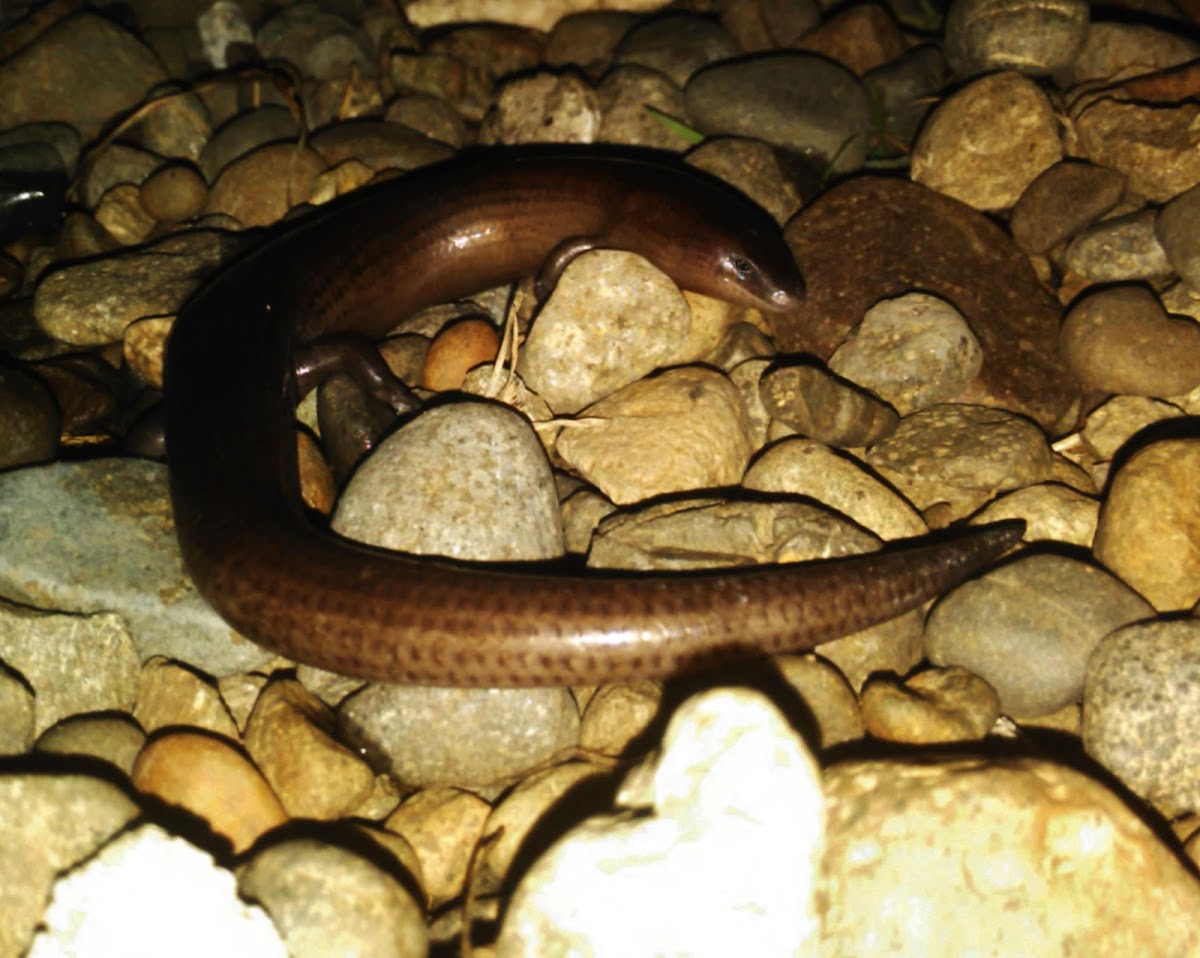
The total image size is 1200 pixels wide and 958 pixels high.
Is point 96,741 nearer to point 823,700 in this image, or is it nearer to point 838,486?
point 823,700

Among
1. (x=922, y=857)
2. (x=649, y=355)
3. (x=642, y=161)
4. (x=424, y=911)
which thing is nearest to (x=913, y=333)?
(x=649, y=355)

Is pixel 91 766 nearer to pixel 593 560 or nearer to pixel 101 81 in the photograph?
pixel 593 560

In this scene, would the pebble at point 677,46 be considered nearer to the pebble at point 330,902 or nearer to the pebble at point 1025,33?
the pebble at point 1025,33

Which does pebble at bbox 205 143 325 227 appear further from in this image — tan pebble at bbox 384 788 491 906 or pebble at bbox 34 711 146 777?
tan pebble at bbox 384 788 491 906

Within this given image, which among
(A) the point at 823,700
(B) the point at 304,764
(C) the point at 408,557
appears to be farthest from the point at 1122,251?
(B) the point at 304,764

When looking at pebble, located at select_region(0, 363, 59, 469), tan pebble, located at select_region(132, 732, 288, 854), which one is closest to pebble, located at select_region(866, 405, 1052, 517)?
tan pebble, located at select_region(132, 732, 288, 854)
